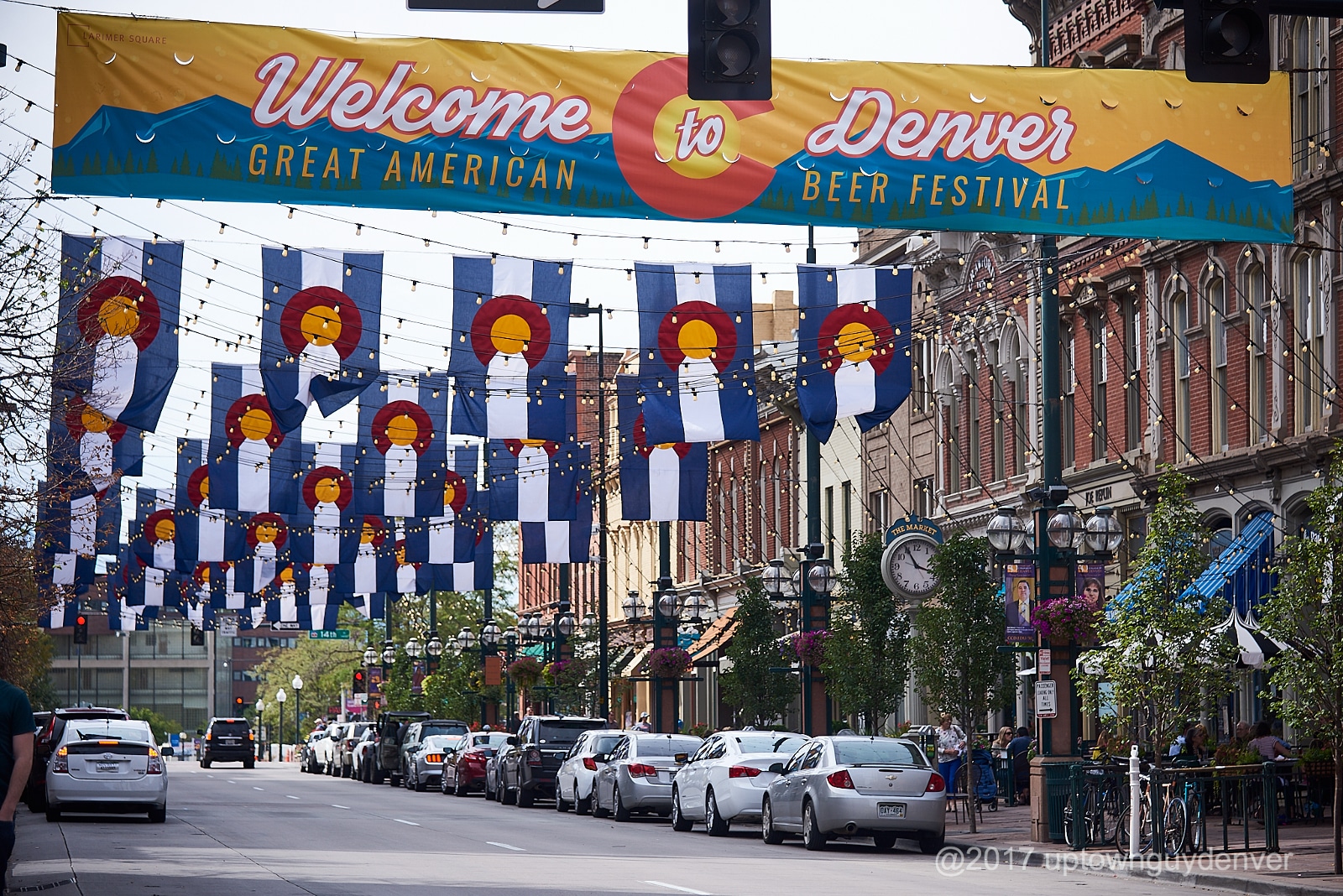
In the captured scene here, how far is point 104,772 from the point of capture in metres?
30.5

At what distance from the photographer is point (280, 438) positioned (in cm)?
3859

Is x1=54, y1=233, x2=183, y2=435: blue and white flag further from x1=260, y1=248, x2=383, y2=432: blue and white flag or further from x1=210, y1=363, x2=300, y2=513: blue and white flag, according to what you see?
x1=210, y1=363, x2=300, y2=513: blue and white flag

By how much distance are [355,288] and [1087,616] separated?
42.1ft

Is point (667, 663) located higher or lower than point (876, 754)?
higher

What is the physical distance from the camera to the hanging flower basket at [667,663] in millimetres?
48312

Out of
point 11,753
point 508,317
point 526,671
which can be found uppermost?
point 508,317

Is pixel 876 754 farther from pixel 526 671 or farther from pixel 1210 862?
pixel 526 671

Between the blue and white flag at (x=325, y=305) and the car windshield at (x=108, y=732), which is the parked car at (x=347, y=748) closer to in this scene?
the car windshield at (x=108, y=732)

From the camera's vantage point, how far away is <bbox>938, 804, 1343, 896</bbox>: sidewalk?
19.3 m

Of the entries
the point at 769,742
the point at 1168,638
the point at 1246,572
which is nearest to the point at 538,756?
the point at 769,742

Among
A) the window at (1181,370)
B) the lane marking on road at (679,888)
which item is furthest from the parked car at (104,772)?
the window at (1181,370)

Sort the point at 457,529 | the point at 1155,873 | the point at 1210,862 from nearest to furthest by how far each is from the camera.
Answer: the point at 1155,873, the point at 1210,862, the point at 457,529

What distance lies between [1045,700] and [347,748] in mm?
47451

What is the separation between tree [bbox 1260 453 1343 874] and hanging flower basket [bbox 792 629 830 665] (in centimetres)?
1942
